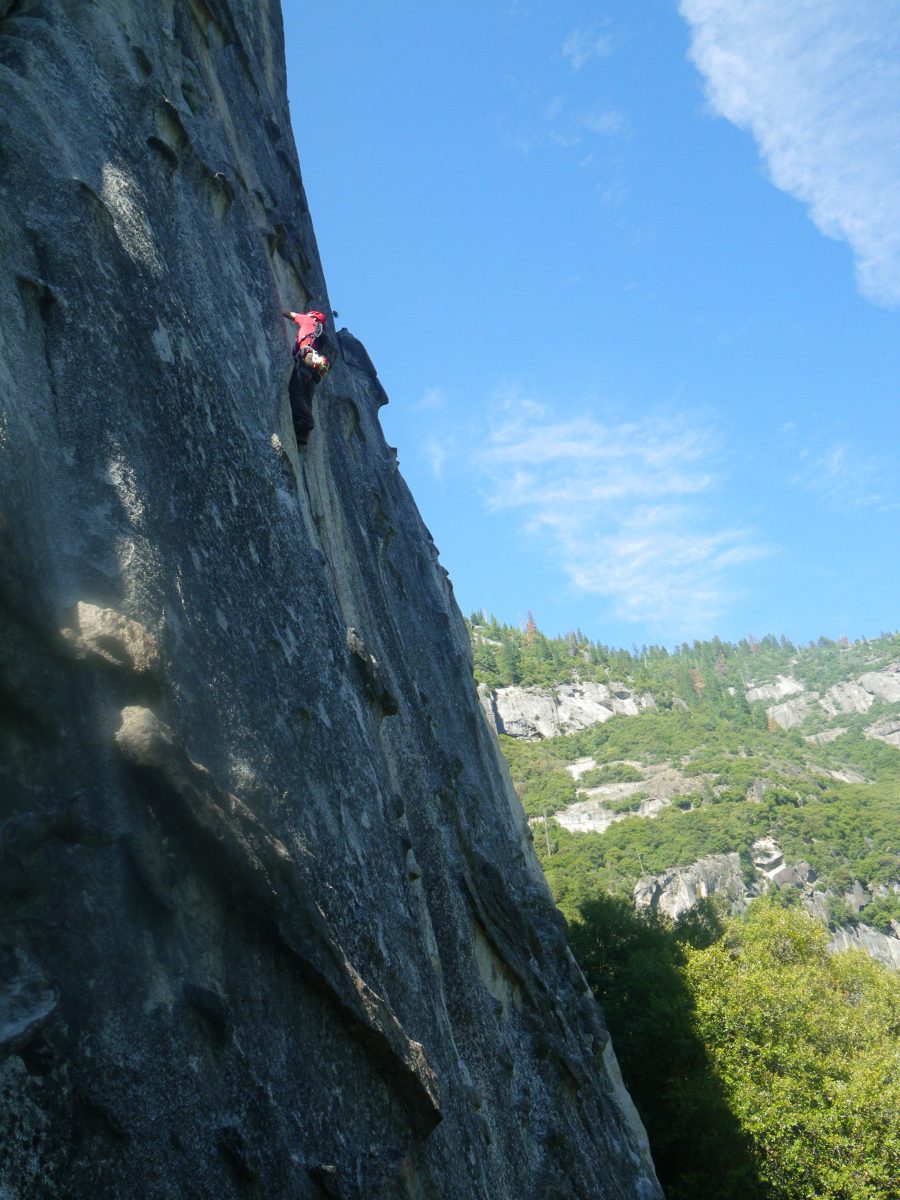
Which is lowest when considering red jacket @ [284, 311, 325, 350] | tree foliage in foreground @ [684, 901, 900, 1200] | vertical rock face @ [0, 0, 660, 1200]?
tree foliage in foreground @ [684, 901, 900, 1200]

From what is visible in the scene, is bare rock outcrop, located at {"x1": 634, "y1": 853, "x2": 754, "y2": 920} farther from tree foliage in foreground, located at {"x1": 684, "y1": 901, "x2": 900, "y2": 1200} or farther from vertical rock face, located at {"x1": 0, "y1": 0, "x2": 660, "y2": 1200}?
vertical rock face, located at {"x1": 0, "y1": 0, "x2": 660, "y2": 1200}

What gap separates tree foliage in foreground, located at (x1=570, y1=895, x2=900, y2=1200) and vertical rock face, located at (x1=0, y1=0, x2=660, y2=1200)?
11.8 metres

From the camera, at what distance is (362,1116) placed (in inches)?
259

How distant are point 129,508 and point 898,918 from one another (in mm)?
105046

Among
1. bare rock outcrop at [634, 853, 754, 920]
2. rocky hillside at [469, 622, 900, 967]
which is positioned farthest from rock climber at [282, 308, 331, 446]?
bare rock outcrop at [634, 853, 754, 920]

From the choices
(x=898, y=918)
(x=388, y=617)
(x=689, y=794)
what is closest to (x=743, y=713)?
(x=689, y=794)

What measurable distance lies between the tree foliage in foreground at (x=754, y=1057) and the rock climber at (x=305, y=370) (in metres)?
20.7

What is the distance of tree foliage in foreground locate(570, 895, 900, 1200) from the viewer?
2242 centimetres

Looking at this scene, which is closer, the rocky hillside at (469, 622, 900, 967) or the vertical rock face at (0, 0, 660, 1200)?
the vertical rock face at (0, 0, 660, 1200)

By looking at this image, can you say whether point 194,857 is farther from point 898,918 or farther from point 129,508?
point 898,918

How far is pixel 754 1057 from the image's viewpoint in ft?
84.4

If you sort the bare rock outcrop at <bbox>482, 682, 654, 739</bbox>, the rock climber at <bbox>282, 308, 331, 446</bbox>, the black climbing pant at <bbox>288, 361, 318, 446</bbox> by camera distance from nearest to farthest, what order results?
the rock climber at <bbox>282, 308, 331, 446</bbox>
the black climbing pant at <bbox>288, 361, 318, 446</bbox>
the bare rock outcrop at <bbox>482, 682, 654, 739</bbox>

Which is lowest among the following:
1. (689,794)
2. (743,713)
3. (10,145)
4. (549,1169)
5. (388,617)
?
(549,1169)

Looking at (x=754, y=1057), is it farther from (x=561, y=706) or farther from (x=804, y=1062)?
(x=561, y=706)
